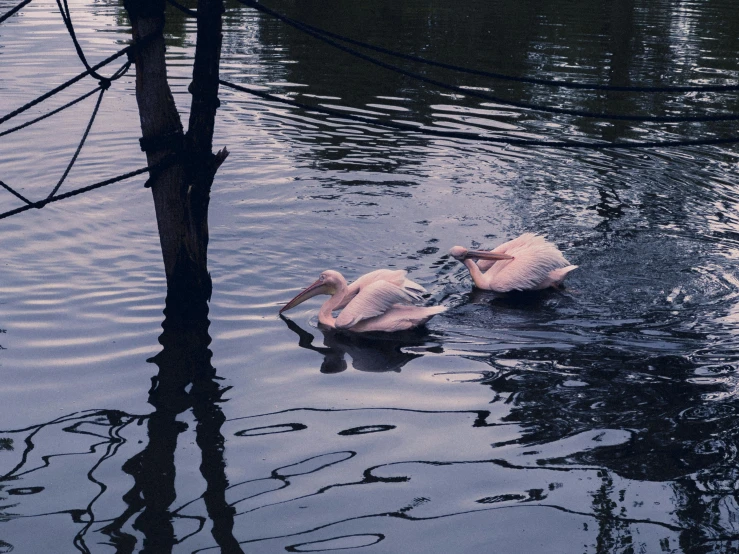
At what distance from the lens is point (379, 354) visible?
663 cm

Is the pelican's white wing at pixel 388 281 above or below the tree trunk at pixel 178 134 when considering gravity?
below

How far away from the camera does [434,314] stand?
6855 millimetres

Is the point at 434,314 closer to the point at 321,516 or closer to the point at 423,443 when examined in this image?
the point at 423,443

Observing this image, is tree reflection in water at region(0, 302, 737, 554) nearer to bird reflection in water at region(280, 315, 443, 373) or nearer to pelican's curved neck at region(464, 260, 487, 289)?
bird reflection in water at region(280, 315, 443, 373)

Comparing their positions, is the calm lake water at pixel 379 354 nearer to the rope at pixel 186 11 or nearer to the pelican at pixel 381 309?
the pelican at pixel 381 309

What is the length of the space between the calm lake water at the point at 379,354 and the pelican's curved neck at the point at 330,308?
0.12 metres

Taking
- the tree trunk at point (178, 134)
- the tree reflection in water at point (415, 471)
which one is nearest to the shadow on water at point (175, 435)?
the tree reflection in water at point (415, 471)

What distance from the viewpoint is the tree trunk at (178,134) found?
620cm

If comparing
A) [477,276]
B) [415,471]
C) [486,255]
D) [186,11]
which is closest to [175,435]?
[415,471]

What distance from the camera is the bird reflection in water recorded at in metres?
6.41

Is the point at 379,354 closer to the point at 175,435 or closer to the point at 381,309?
the point at 381,309

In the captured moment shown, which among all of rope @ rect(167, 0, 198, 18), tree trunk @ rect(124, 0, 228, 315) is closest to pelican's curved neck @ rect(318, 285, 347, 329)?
tree trunk @ rect(124, 0, 228, 315)

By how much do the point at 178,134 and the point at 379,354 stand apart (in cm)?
216

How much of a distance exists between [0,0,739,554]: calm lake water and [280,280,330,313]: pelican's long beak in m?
0.13
